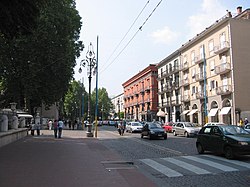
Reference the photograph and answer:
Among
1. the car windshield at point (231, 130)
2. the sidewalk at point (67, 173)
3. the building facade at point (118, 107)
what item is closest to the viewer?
the sidewalk at point (67, 173)

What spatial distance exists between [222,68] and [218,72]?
100 cm

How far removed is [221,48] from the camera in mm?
43188

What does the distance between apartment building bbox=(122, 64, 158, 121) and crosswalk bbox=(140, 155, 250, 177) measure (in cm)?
6609

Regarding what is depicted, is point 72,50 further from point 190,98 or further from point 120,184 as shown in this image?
point 120,184

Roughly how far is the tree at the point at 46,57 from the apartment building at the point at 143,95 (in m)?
41.4

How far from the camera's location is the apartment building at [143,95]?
8044 centimetres

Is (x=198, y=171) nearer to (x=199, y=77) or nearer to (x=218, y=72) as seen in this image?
(x=218, y=72)

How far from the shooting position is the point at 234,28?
4197 centimetres

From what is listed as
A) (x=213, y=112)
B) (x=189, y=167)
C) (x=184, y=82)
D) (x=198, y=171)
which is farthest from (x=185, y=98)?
(x=198, y=171)

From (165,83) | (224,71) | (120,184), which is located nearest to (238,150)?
(120,184)

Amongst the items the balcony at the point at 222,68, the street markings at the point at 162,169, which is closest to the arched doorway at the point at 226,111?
the balcony at the point at 222,68

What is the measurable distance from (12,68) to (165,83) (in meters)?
38.2

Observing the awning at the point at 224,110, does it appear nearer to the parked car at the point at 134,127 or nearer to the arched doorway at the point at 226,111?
the arched doorway at the point at 226,111

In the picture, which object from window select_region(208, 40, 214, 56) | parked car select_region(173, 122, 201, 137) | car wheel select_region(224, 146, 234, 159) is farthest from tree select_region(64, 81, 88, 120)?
car wheel select_region(224, 146, 234, 159)
